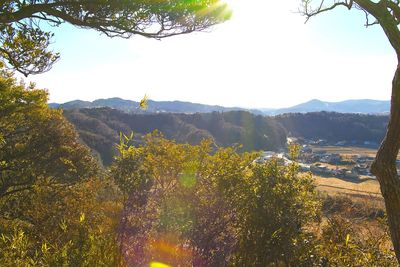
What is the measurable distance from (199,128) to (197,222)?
97745 mm

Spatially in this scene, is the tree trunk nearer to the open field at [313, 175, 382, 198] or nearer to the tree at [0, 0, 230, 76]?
the tree at [0, 0, 230, 76]

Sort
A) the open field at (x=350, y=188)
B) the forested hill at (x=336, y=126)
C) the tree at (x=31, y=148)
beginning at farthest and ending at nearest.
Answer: the forested hill at (x=336, y=126) < the open field at (x=350, y=188) < the tree at (x=31, y=148)

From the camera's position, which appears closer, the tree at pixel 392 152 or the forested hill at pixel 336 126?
the tree at pixel 392 152

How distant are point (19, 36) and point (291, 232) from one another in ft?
20.3

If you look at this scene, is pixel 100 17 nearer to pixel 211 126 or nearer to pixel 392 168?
pixel 392 168

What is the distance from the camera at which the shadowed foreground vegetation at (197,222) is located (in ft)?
16.1

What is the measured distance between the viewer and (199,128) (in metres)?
104

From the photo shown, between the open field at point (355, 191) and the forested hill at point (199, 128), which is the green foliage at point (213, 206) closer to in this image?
the open field at point (355, 191)

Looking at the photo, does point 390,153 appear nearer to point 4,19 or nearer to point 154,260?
point 154,260

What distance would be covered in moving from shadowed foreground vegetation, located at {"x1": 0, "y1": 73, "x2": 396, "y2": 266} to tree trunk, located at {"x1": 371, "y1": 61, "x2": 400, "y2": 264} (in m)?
1.24

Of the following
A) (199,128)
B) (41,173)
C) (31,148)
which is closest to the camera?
(41,173)

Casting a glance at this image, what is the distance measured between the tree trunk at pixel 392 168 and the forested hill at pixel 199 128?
54078mm

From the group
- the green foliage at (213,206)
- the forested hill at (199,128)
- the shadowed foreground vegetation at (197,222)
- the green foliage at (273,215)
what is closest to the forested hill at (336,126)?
the forested hill at (199,128)

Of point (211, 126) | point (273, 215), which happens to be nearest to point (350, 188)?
point (273, 215)
